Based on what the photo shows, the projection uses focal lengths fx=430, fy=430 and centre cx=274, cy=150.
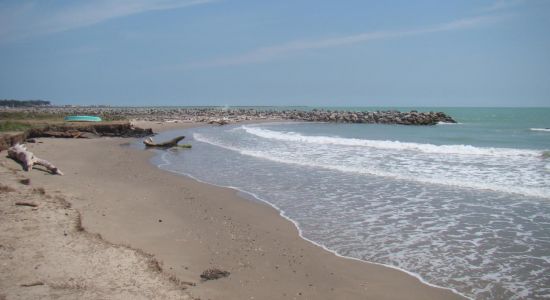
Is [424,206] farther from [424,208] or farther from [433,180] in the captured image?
[433,180]

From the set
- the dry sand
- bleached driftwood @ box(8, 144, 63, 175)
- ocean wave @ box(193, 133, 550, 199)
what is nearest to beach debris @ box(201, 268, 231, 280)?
the dry sand

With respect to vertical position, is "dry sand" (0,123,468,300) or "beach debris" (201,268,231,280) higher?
"beach debris" (201,268,231,280)

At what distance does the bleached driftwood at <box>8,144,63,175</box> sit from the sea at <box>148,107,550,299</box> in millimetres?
4017

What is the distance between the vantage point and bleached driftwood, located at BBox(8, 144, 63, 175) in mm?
12445

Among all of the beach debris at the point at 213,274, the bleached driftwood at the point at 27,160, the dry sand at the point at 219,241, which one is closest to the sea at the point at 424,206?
the dry sand at the point at 219,241

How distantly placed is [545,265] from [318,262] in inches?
127

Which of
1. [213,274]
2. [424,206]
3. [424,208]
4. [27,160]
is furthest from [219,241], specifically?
[27,160]

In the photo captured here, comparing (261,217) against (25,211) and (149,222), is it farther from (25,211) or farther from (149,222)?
(25,211)

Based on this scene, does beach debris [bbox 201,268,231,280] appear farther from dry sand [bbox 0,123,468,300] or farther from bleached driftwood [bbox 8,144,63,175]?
bleached driftwood [bbox 8,144,63,175]

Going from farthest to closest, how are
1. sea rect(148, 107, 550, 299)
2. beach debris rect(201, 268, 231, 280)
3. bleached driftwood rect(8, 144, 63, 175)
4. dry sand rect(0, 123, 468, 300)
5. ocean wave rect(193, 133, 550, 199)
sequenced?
bleached driftwood rect(8, 144, 63, 175), ocean wave rect(193, 133, 550, 199), sea rect(148, 107, 550, 299), beach debris rect(201, 268, 231, 280), dry sand rect(0, 123, 468, 300)

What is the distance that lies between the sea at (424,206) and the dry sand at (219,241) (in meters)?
0.48

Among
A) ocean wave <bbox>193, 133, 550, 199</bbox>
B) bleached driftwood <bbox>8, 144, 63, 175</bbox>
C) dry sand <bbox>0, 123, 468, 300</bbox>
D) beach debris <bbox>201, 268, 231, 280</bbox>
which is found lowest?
dry sand <bbox>0, 123, 468, 300</bbox>

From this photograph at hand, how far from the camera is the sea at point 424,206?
20.0 ft

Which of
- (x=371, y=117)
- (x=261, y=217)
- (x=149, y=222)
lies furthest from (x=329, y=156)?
(x=371, y=117)
